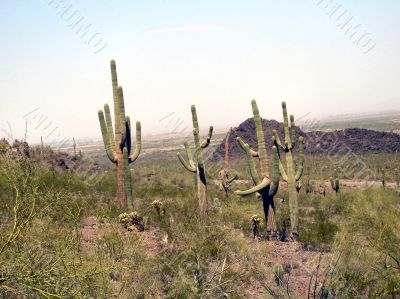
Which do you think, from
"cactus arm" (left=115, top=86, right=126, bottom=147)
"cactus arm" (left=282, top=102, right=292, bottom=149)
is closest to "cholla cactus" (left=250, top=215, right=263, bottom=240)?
"cactus arm" (left=282, top=102, right=292, bottom=149)

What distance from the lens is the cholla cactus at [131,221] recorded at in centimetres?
1122

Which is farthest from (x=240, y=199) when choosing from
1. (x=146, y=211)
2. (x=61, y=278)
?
(x=61, y=278)

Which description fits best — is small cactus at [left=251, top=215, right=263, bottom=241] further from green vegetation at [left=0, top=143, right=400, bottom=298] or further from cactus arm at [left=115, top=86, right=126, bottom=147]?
cactus arm at [left=115, top=86, right=126, bottom=147]

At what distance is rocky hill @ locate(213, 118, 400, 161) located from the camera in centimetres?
5122

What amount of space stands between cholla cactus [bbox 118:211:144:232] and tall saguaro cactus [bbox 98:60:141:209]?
62.3 inches

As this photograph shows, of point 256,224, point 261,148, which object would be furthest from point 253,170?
point 256,224

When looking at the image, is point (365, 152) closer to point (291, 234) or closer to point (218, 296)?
point (291, 234)

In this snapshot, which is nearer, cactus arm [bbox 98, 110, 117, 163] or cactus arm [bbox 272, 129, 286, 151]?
cactus arm [bbox 272, 129, 286, 151]

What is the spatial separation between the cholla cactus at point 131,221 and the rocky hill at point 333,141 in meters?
38.0

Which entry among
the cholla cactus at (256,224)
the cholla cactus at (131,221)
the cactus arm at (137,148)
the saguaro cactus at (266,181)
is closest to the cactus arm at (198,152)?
the saguaro cactus at (266,181)

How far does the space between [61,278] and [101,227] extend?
6.70 m

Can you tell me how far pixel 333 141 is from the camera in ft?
175

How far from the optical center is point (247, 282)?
27.2 feet

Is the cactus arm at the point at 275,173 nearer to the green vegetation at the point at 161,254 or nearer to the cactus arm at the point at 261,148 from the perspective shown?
the cactus arm at the point at 261,148
